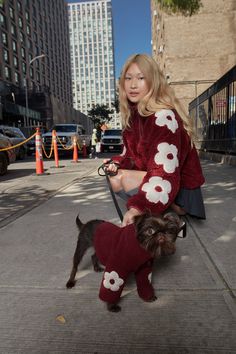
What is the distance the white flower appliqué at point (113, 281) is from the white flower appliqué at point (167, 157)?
78 centimetres

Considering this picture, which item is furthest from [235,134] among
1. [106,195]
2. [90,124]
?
[90,124]

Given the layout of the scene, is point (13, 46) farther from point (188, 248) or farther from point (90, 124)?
point (188, 248)

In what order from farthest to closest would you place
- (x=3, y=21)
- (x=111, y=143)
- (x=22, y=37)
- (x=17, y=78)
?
1. (x=22, y=37)
2. (x=17, y=78)
3. (x=3, y=21)
4. (x=111, y=143)

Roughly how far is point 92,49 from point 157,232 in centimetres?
18588

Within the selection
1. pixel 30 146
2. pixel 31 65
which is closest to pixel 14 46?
pixel 31 65

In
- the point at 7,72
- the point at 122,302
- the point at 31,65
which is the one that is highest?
the point at 31,65

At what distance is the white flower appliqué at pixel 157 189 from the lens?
2.17 m

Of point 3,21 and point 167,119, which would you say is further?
point 3,21

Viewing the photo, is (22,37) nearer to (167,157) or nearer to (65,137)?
(65,137)

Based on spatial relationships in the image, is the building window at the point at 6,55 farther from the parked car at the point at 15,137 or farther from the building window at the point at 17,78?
the parked car at the point at 15,137

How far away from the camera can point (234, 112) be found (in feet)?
36.6

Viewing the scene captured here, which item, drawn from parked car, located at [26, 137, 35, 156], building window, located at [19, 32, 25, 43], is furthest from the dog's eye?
building window, located at [19, 32, 25, 43]

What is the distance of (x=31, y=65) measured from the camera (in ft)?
242

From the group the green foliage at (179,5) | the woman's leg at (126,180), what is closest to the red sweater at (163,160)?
the woman's leg at (126,180)
